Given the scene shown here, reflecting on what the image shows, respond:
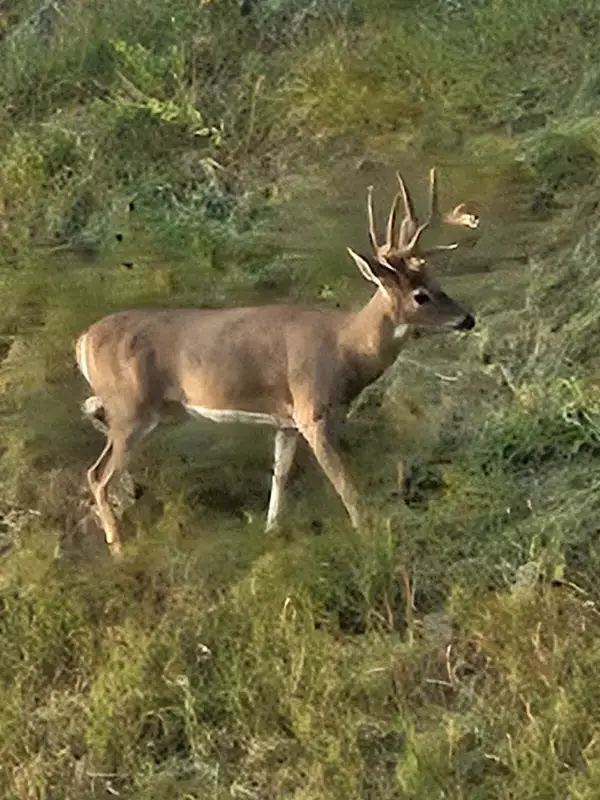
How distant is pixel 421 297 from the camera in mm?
8727

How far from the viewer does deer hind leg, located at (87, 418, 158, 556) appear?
897 centimetres

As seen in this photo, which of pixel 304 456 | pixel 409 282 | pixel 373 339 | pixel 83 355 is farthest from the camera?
pixel 304 456

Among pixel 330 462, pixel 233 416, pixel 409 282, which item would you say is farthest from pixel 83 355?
pixel 409 282

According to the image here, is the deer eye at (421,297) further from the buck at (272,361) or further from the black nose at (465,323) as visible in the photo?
the black nose at (465,323)

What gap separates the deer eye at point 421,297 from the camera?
8.72 metres

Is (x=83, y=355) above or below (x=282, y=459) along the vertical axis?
above

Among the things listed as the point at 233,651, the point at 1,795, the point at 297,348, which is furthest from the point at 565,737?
the point at 297,348

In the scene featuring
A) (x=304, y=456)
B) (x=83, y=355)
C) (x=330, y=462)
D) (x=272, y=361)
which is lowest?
(x=304, y=456)

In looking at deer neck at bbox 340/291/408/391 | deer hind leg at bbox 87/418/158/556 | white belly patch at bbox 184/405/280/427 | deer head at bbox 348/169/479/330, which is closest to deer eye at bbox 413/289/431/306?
deer head at bbox 348/169/479/330

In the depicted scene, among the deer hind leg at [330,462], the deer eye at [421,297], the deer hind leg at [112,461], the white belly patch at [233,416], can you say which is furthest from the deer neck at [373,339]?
the deer hind leg at [112,461]

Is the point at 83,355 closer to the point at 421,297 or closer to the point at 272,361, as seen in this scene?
the point at 272,361

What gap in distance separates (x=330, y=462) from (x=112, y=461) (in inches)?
41.2

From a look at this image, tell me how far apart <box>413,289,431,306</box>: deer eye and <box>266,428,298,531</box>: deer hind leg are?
882 millimetres

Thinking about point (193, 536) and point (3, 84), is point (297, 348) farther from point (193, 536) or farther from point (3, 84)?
point (3, 84)
